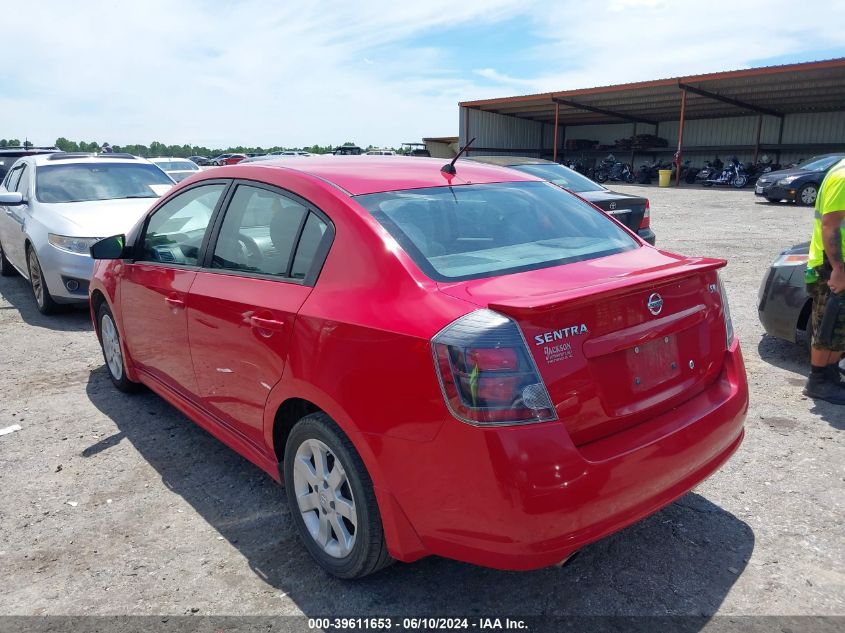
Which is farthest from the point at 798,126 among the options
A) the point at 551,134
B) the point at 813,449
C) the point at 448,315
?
the point at 448,315

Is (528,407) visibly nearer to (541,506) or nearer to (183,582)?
(541,506)

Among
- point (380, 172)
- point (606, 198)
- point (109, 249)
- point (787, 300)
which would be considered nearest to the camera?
point (380, 172)

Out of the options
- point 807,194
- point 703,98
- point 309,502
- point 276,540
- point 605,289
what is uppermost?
point 703,98

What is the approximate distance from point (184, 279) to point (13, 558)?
1.45 m

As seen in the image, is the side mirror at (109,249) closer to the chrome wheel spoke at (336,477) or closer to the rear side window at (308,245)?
the rear side window at (308,245)

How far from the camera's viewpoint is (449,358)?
2062 mm

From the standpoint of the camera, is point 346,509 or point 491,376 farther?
point 346,509

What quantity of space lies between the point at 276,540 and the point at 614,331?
5.73 feet

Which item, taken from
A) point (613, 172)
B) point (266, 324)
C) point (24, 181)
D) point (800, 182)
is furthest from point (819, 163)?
point (266, 324)

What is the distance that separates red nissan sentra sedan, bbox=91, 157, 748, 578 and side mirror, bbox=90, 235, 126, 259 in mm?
835

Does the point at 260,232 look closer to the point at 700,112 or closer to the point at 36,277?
the point at 36,277

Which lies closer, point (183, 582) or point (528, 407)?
Answer: point (528, 407)

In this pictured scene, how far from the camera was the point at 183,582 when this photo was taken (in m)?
2.67

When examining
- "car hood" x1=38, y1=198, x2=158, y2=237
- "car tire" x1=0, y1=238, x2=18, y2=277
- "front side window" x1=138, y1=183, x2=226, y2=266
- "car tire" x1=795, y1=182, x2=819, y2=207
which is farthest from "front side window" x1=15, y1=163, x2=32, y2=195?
"car tire" x1=795, y1=182, x2=819, y2=207
